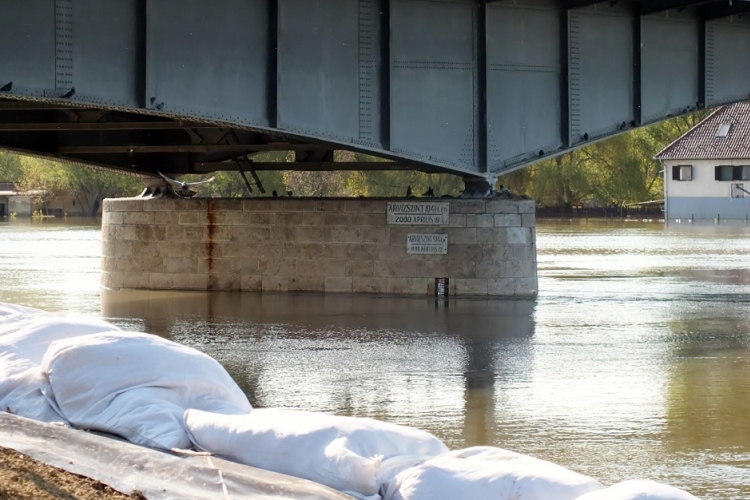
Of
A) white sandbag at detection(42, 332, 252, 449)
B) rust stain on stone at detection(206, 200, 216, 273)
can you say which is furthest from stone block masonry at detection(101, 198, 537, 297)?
white sandbag at detection(42, 332, 252, 449)

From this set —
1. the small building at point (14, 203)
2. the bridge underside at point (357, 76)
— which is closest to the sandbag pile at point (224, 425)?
the bridge underside at point (357, 76)

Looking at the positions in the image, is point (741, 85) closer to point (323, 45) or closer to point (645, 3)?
point (645, 3)

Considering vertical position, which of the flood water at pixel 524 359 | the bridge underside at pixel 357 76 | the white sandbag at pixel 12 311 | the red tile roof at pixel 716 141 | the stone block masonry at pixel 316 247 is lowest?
the flood water at pixel 524 359

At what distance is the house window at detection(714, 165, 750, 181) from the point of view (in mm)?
78438

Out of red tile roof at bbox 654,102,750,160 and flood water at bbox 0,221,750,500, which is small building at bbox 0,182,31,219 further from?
flood water at bbox 0,221,750,500

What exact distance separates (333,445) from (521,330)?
37.7ft

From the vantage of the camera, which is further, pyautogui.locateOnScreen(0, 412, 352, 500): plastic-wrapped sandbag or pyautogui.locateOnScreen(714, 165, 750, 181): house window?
pyautogui.locateOnScreen(714, 165, 750, 181): house window

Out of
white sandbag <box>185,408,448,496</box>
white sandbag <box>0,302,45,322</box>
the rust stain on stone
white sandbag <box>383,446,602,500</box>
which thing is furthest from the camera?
the rust stain on stone

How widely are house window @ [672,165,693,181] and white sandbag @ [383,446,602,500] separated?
76.6 metres

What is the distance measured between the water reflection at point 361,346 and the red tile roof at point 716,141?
197 feet

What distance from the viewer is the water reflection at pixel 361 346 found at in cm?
1227

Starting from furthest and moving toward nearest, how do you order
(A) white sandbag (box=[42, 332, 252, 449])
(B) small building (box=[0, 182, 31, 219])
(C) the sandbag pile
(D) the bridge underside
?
(B) small building (box=[0, 182, 31, 219]) → (D) the bridge underside → (A) white sandbag (box=[42, 332, 252, 449]) → (C) the sandbag pile

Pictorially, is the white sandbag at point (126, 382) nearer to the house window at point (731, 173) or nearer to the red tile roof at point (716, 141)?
the red tile roof at point (716, 141)

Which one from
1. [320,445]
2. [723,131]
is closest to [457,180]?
[723,131]
